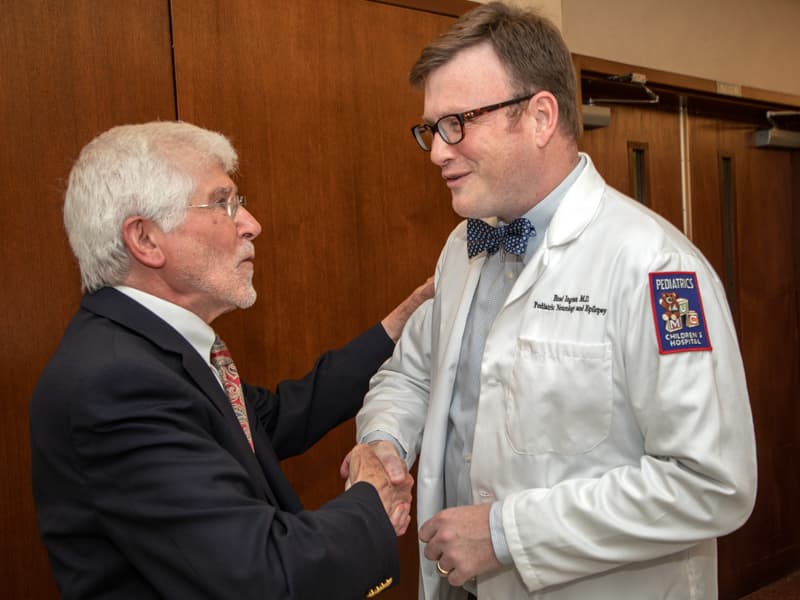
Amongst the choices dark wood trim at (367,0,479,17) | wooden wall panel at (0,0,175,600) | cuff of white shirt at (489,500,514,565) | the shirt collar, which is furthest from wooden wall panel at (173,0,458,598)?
cuff of white shirt at (489,500,514,565)

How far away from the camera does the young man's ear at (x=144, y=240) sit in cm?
145

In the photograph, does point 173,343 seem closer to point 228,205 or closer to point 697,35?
point 228,205

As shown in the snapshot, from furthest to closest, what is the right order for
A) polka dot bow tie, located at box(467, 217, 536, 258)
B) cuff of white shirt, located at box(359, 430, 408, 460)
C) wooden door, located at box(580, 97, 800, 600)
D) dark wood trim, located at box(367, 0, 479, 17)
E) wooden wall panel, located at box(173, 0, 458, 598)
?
1. wooden door, located at box(580, 97, 800, 600)
2. dark wood trim, located at box(367, 0, 479, 17)
3. wooden wall panel, located at box(173, 0, 458, 598)
4. cuff of white shirt, located at box(359, 430, 408, 460)
5. polka dot bow tie, located at box(467, 217, 536, 258)

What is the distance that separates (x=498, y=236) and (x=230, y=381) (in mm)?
644

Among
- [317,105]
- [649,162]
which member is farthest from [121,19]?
[649,162]

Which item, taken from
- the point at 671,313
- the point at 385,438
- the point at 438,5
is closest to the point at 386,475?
the point at 385,438

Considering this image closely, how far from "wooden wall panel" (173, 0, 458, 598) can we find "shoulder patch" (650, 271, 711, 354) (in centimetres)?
137

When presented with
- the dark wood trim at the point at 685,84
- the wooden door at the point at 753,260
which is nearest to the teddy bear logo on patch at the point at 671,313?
the dark wood trim at the point at 685,84

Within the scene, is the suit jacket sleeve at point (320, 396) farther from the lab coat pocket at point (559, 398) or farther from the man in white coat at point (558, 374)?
the lab coat pocket at point (559, 398)

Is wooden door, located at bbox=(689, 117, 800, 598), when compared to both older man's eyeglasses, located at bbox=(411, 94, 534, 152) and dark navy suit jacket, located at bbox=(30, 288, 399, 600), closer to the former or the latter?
older man's eyeglasses, located at bbox=(411, 94, 534, 152)

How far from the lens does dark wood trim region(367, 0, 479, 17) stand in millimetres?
2668

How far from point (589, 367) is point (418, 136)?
2.25ft

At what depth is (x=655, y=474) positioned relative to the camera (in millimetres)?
1257

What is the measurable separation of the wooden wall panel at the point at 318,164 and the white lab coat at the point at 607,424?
1.08 metres
